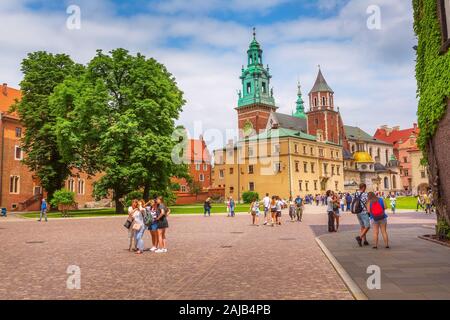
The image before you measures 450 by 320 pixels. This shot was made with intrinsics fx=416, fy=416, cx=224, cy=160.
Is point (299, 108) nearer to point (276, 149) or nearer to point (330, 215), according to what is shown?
point (276, 149)

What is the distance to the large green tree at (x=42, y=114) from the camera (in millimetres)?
43438

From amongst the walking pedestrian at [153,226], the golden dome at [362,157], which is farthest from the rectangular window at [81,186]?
the golden dome at [362,157]

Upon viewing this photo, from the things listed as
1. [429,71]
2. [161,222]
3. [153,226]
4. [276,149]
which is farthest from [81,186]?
[429,71]

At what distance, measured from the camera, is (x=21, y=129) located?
55.0 metres

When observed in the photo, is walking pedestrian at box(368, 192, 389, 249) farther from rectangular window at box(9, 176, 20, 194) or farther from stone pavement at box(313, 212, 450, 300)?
rectangular window at box(9, 176, 20, 194)

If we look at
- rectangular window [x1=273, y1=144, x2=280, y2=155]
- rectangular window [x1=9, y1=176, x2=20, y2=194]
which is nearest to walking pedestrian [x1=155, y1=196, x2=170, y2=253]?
rectangular window [x1=9, y1=176, x2=20, y2=194]

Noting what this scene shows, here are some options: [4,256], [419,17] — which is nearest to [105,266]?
[4,256]

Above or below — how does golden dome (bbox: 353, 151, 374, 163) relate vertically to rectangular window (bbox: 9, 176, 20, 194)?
above

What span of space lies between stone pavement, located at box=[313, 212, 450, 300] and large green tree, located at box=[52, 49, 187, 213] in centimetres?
2423

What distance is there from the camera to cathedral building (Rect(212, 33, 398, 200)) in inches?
3019
